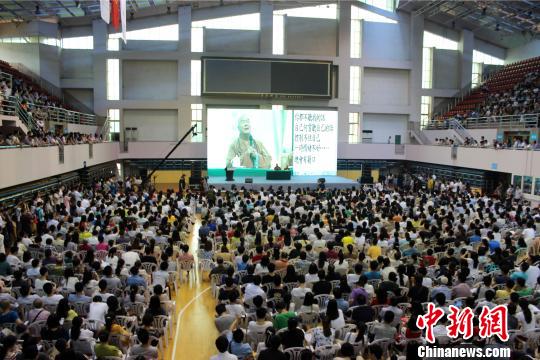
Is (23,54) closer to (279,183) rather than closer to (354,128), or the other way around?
(279,183)

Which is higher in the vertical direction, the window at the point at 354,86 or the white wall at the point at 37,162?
the window at the point at 354,86

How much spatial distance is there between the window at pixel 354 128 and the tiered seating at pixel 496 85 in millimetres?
6205

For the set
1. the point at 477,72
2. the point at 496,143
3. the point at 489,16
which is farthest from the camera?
the point at 477,72

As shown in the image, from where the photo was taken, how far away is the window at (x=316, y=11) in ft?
108

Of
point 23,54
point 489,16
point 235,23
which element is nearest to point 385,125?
point 489,16

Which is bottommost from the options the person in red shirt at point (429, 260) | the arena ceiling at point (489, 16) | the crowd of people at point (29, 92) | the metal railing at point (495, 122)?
the person in red shirt at point (429, 260)

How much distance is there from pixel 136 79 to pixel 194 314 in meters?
25.6

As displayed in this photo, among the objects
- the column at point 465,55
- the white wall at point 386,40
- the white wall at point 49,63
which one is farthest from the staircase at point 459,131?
the white wall at point 49,63

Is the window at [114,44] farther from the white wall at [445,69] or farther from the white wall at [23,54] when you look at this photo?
the white wall at [445,69]

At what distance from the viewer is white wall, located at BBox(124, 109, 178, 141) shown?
106 ft

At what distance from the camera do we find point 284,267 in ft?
31.9

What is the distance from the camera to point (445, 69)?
35.5 meters

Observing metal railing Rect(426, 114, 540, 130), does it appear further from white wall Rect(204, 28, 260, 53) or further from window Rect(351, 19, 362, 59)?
white wall Rect(204, 28, 260, 53)

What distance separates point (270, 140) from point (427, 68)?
46.6 feet
